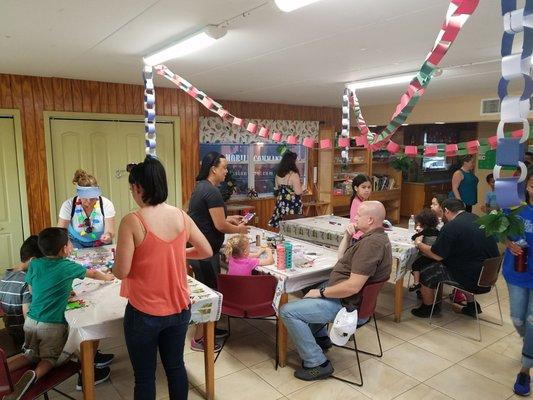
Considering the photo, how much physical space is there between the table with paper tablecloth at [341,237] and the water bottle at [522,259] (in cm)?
115

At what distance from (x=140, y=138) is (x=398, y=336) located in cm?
381

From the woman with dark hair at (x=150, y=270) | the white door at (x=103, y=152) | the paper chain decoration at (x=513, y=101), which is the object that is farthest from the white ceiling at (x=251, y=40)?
the woman with dark hair at (x=150, y=270)

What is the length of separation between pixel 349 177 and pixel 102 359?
585 cm

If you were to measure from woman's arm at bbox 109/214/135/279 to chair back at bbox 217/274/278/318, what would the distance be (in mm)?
1037

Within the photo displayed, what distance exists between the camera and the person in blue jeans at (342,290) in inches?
102

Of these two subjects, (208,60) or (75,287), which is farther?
(208,60)

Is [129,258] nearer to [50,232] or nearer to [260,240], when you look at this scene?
[50,232]

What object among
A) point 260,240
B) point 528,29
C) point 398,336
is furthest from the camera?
point 260,240

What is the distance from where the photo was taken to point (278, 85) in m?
5.02

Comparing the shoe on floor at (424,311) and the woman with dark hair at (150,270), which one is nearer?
the woman with dark hair at (150,270)

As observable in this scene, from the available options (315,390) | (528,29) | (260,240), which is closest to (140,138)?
(260,240)

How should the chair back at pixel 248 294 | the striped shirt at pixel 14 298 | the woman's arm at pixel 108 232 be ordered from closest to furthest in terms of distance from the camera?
the striped shirt at pixel 14 298 → the chair back at pixel 248 294 → the woman's arm at pixel 108 232

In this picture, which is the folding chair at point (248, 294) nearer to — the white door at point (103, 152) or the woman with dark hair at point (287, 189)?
the white door at point (103, 152)

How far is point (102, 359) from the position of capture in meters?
2.88
